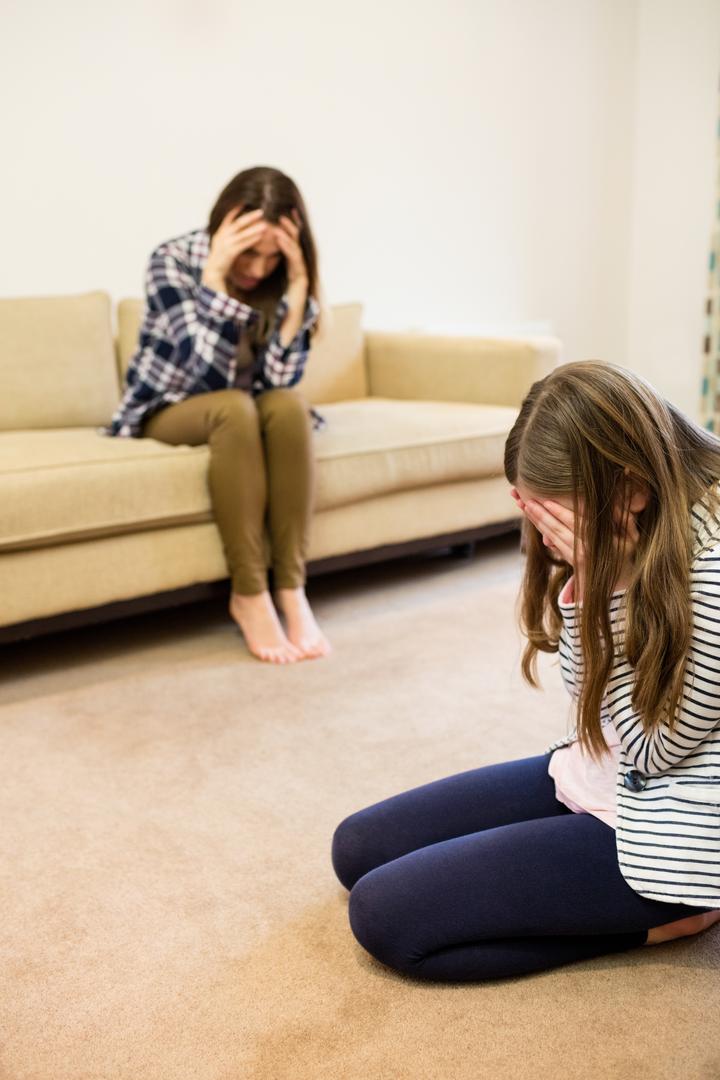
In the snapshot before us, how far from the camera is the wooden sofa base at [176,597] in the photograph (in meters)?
2.05

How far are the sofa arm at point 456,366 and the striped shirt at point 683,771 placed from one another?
1814 mm

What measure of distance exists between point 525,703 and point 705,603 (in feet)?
3.04

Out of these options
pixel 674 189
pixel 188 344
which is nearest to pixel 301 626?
pixel 188 344

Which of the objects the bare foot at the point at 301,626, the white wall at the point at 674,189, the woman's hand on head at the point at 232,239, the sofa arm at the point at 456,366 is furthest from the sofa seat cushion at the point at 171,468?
the white wall at the point at 674,189

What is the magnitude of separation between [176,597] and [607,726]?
1247 mm

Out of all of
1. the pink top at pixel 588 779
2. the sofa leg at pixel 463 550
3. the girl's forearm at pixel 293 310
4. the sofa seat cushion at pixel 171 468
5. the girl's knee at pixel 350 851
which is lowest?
the sofa leg at pixel 463 550

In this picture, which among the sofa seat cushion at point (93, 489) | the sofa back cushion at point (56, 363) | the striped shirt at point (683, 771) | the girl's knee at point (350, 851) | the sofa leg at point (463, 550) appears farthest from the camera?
the sofa leg at point (463, 550)

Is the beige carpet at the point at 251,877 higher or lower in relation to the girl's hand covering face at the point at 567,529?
lower

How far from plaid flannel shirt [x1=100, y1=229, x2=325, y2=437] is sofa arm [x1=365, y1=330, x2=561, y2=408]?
67cm

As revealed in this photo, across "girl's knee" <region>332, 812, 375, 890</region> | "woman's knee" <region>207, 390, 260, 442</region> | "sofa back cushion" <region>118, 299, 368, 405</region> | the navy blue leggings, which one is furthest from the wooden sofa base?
the navy blue leggings

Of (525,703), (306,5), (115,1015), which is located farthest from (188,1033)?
(306,5)

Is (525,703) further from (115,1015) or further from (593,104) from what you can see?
(593,104)

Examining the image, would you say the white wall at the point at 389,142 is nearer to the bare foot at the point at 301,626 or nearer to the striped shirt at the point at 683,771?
the bare foot at the point at 301,626

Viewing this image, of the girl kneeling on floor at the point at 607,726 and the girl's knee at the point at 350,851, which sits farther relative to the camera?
the girl's knee at the point at 350,851
